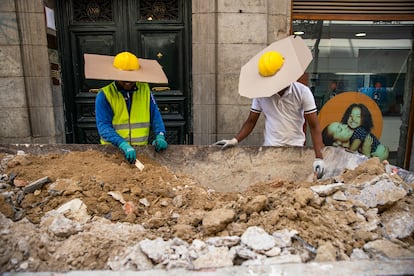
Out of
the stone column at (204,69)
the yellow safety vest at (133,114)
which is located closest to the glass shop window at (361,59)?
the stone column at (204,69)

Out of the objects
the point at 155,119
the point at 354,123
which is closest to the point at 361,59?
the point at 354,123

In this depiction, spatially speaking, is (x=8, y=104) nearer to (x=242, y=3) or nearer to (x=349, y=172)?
(x=242, y=3)

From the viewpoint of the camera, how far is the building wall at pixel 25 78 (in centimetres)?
441

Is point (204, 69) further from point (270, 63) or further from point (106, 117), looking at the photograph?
point (106, 117)

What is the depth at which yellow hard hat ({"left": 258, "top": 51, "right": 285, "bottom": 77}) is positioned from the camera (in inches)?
112

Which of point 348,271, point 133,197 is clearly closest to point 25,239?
point 133,197

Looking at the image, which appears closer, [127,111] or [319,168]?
[319,168]

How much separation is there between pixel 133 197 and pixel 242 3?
3.54 m

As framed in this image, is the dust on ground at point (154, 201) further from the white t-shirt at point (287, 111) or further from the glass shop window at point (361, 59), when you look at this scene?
the glass shop window at point (361, 59)

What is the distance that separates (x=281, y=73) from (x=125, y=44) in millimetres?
3021

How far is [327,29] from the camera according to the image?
4992mm

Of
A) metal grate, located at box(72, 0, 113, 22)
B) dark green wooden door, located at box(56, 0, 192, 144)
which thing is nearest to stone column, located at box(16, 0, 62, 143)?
dark green wooden door, located at box(56, 0, 192, 144)

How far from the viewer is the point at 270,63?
2.83 metres

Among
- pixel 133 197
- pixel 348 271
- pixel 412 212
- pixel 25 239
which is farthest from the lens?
pixel 133 197
